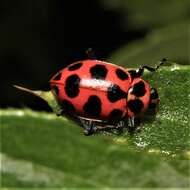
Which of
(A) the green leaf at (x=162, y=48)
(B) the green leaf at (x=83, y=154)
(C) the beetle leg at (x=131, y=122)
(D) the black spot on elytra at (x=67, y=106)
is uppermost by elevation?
(A) the green leaf at (x=162, y=48)

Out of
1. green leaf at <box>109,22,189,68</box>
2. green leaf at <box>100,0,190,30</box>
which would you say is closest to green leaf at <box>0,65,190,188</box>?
green leaf at <box>109,22,189,68</box>

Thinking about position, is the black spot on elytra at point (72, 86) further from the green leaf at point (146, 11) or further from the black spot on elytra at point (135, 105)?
the green leaf at point (146, 11)

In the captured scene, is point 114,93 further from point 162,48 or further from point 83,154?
point 162,48

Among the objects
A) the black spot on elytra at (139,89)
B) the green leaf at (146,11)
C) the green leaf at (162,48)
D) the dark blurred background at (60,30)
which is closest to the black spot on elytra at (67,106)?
the black spot on elytra at (139,89)

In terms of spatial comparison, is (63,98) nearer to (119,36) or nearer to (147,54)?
(147,54)

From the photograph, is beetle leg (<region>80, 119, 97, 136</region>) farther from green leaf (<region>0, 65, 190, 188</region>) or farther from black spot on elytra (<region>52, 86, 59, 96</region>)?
black spot on elytra (<region>52, 86, 59, 96</region>)

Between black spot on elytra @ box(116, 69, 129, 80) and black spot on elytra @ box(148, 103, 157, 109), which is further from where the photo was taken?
black spot on elytra @ box(116, 69, 129, 80)

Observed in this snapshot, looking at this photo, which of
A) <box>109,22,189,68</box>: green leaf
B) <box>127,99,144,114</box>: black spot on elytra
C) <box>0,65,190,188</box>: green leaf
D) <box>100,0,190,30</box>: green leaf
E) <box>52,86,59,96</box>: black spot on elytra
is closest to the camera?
<box>0,65,190,188</box>: green leaf
